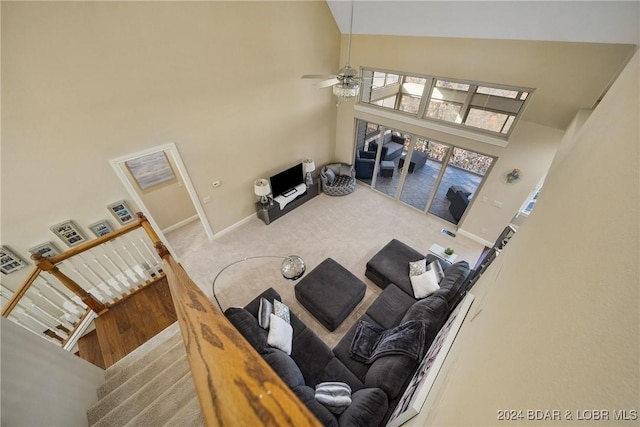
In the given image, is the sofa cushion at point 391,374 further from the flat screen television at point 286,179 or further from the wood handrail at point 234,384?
the flat screen television at point 286,179

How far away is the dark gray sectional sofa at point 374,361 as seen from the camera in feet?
7.70

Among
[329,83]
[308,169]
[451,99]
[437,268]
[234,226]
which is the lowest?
[234,226]

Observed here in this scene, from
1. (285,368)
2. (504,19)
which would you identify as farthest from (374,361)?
(504,19)

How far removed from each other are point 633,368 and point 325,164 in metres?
6.78

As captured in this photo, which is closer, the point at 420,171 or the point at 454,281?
the point at 454,281

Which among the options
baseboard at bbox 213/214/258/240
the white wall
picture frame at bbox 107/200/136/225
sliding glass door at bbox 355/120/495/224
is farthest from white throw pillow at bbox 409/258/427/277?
picture frame at bbox 107/200/136/225

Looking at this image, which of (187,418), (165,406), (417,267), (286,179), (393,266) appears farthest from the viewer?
(286,179)

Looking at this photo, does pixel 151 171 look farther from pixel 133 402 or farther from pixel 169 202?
pixel 133 402

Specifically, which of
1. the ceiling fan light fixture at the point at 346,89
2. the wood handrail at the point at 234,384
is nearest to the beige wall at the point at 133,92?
the ceiling fan light fixture at the point at 346,89

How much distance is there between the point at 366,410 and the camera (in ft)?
7.43

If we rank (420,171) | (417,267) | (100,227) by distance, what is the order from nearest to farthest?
(100,227)
(417,267)
(420,171)

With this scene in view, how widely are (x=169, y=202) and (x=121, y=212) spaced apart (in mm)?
1623

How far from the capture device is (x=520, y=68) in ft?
11.7

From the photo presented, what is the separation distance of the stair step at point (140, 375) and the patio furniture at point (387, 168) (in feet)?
20.0
